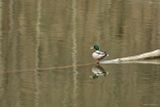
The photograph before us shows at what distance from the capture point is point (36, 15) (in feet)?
76.7

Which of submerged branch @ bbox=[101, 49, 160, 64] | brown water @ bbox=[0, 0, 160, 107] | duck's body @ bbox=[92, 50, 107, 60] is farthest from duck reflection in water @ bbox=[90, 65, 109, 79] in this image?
submerged branch @ bbox=[101, 49, 160, 64]

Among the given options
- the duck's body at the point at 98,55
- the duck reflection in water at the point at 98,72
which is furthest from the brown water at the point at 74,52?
the duck's body at the point at 98,55

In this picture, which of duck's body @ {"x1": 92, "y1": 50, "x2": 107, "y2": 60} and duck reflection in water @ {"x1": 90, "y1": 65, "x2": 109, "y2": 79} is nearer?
duck reflection in water @ {"x1": 90, "y1": 65, "x2": 109, "y2": 79}

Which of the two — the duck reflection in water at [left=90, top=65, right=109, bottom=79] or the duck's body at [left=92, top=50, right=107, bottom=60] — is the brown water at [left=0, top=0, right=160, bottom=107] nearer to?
the duck reflection in water at [left=90, top=65, right=109, bottom=79]

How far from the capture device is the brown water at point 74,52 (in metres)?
12.2

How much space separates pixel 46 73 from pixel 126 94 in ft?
7.28

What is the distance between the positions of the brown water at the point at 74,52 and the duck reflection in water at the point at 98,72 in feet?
0.11

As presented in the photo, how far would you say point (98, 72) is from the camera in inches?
559

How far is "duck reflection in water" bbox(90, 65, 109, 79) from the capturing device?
546 inches

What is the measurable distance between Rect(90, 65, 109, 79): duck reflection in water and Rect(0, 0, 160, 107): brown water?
0.03 m

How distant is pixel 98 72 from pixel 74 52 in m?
2.38

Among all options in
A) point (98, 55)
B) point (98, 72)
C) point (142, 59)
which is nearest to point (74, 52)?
point (98, 55)

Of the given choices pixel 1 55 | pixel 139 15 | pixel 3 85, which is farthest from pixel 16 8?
pixel 3 85

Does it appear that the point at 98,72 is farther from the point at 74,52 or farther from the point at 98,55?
the point at 74,52
